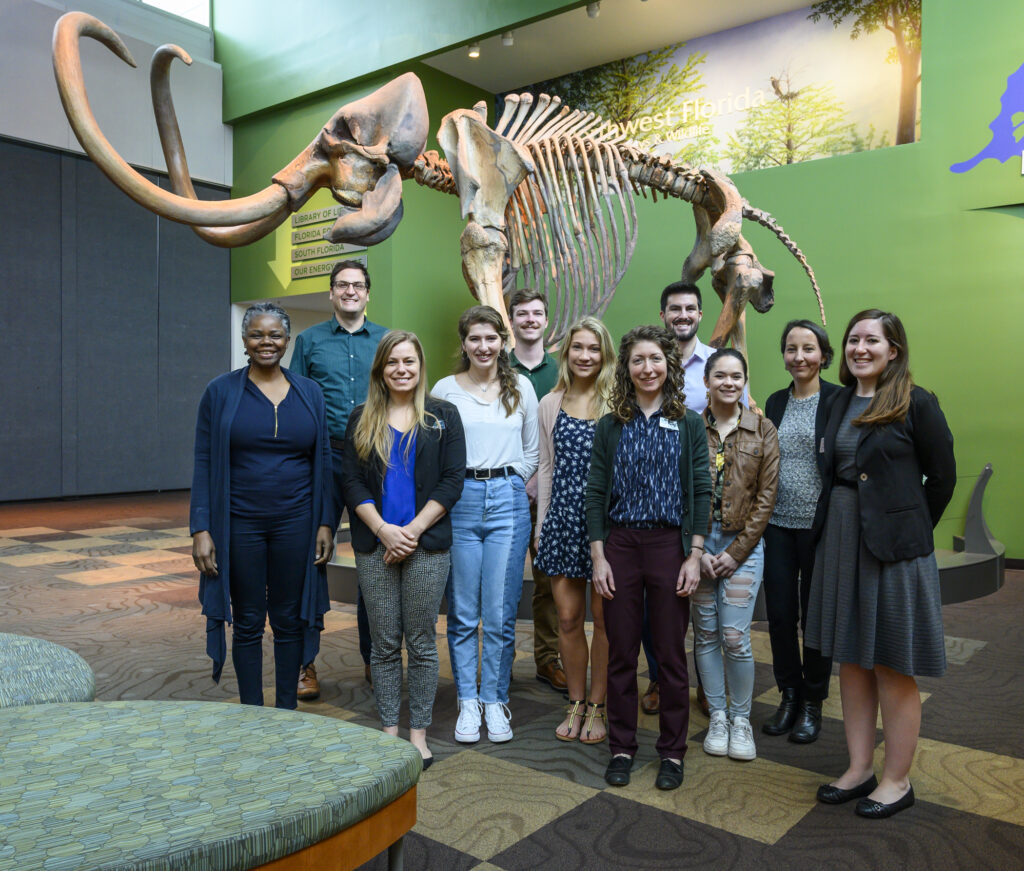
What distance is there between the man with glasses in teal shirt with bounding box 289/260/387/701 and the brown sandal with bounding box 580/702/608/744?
1.10m

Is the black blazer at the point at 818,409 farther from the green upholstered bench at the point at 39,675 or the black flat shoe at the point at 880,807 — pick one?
the green upholstered bench at the point at 39,675

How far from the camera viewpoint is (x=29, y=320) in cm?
995

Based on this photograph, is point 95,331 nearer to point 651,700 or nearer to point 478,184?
point 478,184

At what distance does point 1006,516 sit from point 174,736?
23.0 ft

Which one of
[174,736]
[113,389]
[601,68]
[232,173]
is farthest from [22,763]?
[232,173]

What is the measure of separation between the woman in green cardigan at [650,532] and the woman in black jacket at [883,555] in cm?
44

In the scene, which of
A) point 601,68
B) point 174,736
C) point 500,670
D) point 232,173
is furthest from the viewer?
point 232,173

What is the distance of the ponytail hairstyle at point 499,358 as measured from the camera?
313cm

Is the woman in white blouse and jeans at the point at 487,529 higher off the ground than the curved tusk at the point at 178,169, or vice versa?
the curved tusk at the point at 178,169

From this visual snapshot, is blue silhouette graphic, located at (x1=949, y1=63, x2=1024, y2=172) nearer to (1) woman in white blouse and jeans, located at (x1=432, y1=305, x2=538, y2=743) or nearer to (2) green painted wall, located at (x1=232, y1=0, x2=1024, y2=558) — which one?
(2) green painted wall, located at (x1=232, y1=0, x2=1024, y2=558)

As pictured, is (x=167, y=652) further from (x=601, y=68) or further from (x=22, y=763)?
(x=601, y=68)

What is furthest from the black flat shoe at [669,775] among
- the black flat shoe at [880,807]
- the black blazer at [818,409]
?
the black blazer at [818,409]

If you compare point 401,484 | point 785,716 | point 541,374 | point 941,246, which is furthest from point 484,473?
point 941,246

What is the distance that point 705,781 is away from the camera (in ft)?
8.79
